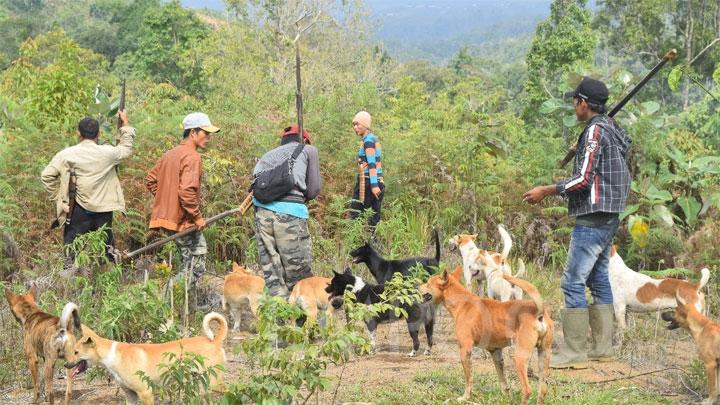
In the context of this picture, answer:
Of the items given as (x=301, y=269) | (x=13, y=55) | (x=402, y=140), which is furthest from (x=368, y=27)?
(x=301, y=269)

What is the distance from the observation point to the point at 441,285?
711 cm

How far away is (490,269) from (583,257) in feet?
5.89

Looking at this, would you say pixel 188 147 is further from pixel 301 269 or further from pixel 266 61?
pixel 266 61

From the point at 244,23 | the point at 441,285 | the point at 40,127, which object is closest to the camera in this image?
the point at 441,285

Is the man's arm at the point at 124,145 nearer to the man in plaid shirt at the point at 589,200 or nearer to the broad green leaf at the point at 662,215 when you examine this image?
the man in plaid shirt at the point at 589,200

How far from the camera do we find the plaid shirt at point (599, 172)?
7.27 metres

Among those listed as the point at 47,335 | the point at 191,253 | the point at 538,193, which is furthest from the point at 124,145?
the point at 538,193

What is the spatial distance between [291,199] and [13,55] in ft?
201

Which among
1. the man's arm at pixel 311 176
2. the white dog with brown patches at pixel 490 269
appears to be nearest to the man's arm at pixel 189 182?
the man's arm at pixel 311 176

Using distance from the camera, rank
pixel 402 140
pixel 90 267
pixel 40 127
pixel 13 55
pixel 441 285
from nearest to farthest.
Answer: pixel 441 285 < pixel 90 267 < pixel 40 127 < pixel 402 140 < pixel 13 55

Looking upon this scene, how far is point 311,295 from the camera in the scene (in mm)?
8562

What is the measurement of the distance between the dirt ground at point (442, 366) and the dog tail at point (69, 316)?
2.51 ft

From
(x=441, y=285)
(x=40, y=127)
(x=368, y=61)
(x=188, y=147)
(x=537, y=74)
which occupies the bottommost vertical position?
(x=441, y=285)

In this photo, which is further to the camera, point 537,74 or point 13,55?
point 13,55
